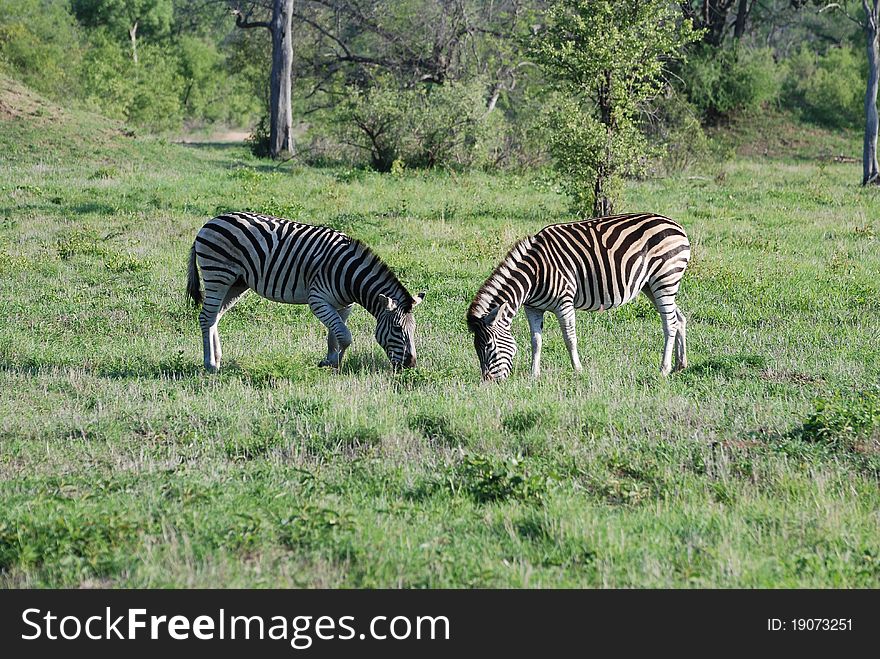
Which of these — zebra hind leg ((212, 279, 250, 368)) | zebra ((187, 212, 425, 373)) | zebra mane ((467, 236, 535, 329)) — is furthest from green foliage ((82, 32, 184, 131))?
zebra mane ((467, 236, 535, 329))

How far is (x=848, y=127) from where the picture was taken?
149 ft

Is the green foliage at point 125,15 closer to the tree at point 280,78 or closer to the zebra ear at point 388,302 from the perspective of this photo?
the tree at point 280,78

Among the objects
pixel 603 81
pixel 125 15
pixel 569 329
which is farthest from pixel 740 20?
pixel 569 329

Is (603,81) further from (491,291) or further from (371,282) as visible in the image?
(491,291)

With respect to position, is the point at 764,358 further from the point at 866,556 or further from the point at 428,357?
the point at 866,556

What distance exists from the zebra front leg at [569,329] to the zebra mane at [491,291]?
80 centimetres

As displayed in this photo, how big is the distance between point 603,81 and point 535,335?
1126 centimetres

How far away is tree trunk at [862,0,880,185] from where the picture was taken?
2933 centimetres

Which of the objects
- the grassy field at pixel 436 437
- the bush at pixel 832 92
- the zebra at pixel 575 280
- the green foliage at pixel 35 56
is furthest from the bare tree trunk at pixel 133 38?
the zebra at pixel 575 280

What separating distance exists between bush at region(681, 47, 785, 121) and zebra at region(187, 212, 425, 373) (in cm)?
3496

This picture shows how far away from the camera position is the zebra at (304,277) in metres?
10.7

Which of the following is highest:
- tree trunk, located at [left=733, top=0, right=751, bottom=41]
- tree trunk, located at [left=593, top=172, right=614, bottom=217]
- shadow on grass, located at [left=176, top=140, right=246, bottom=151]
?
tree trunk, located at [left=733, top=0, right=751, bottom=41]

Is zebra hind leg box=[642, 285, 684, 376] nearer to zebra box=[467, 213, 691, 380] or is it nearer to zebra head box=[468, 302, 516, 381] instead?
zebra box=[467, 213, 691, 380]
